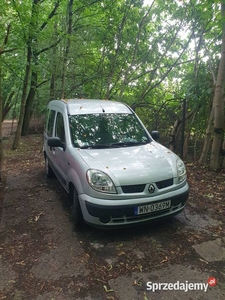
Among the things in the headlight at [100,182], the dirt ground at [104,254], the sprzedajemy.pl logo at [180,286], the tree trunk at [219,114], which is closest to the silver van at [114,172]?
the headlight at [100,182]

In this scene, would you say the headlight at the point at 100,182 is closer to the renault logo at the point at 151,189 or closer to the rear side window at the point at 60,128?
the renault logo at the point at 151,189

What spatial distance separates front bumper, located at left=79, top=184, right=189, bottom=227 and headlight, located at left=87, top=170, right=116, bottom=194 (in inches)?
5.5

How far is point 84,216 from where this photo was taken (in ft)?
11.0

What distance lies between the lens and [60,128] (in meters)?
4.70

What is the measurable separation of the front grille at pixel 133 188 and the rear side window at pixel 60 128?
165 cm

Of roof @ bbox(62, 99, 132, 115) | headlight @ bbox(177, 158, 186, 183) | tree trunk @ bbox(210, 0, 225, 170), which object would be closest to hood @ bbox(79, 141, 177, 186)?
headlight @ bbox(177, 158, 186, 183)

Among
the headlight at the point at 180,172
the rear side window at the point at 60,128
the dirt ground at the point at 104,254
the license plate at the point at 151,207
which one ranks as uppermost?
the rear side window at the point at 60,128

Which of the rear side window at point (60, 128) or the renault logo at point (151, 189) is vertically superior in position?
the rear side window at point (60, 128)

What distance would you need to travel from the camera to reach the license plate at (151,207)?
3.15m

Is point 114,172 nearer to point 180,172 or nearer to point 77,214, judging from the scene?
point 77,214

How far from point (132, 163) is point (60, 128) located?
1899 mm

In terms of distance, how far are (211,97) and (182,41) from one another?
4.36m

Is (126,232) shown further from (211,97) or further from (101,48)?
(101,48)

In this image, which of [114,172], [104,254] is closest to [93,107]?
[114,172]
